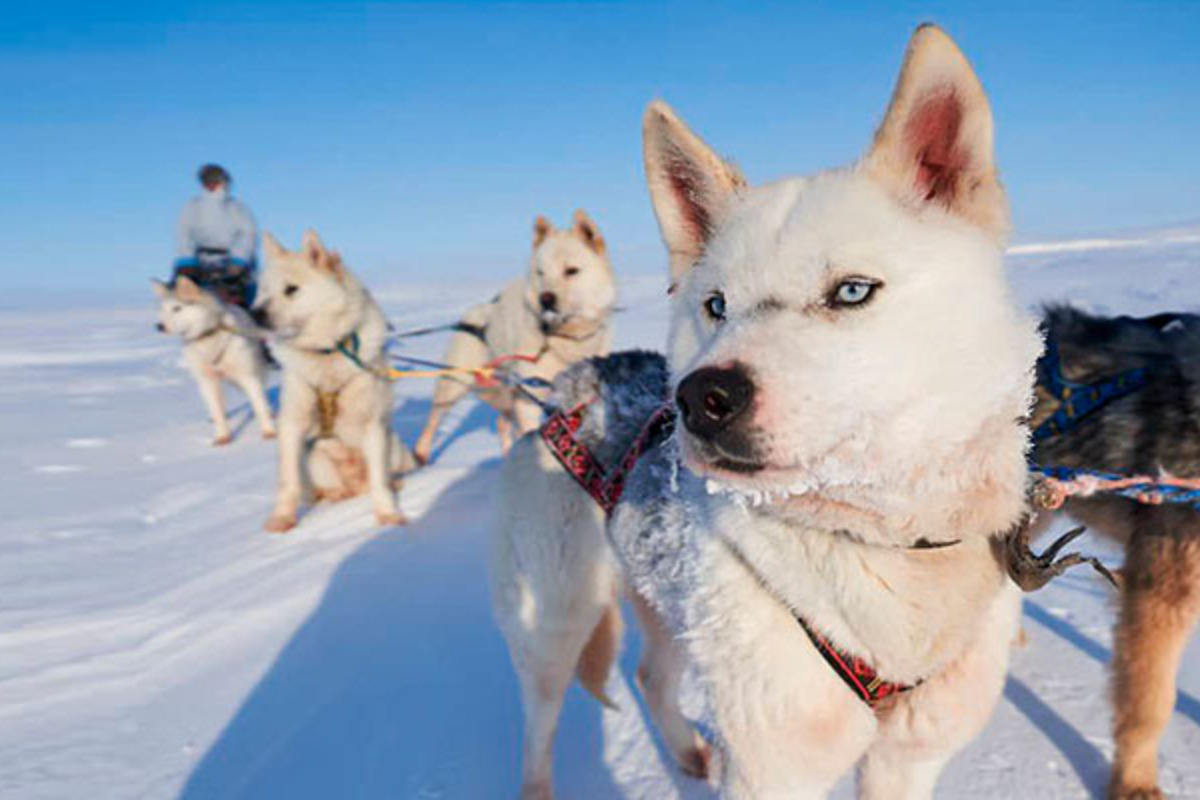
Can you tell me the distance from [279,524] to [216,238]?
5.44 meters

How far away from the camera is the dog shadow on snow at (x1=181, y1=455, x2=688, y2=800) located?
2.44 m

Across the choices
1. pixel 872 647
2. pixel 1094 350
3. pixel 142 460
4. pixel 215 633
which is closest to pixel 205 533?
pixel 215 633

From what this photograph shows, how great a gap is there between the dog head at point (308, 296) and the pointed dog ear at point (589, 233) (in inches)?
83.6

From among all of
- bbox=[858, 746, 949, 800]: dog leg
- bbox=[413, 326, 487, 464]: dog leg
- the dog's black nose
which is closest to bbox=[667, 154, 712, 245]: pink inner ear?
the dog's black nose

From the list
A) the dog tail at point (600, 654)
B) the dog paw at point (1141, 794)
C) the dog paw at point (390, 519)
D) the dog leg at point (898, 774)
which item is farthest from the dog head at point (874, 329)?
the dog paw at point (390, 519)

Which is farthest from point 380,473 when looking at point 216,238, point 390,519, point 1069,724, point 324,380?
point 216,238

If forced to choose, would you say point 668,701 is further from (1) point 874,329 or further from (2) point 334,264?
(2) point 334,264

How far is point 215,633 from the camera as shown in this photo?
350 centimetres

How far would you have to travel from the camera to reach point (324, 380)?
5.46 meters

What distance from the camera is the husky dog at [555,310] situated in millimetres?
6406

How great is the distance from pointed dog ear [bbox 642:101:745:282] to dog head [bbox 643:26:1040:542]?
0.45 ft

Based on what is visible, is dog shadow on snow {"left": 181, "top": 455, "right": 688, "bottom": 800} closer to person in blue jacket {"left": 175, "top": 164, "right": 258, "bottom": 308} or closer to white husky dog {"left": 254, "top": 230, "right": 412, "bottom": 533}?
white husky dog {"left": 254, "top": 230, "right": 412, "bottom": 533}

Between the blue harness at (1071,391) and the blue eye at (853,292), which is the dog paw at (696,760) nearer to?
the blue harness at (1071,391)

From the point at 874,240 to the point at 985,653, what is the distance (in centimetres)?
88
